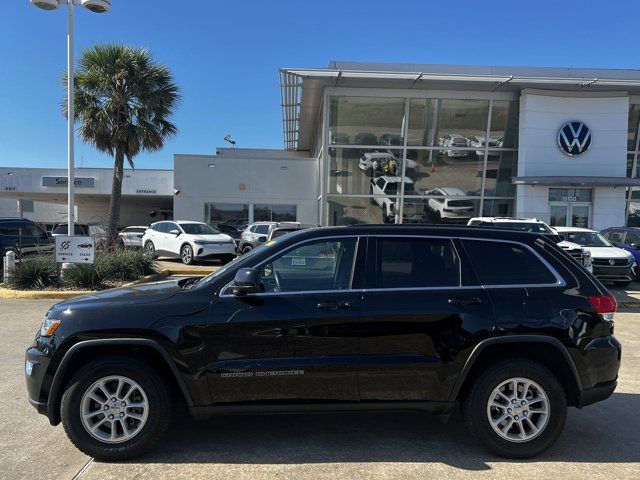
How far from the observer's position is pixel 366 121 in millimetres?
19844

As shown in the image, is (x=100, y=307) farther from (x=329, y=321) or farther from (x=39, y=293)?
(x=39, y=293)

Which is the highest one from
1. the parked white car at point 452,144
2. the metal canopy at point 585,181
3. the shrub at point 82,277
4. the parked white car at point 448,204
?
the parked white car at point 452,144

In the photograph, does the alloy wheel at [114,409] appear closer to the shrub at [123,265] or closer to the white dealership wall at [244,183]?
the shrub at [123,265]

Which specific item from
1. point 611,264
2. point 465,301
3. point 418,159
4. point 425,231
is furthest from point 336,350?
point 418,159

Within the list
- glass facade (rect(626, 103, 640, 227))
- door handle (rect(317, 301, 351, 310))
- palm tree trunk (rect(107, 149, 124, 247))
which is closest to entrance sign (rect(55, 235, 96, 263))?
palm tree trunk (rect(107, 149, 124, 247))

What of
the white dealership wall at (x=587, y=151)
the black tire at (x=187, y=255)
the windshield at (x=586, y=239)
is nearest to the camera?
the windshield at (x=586, y=239)

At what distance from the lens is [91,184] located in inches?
1260

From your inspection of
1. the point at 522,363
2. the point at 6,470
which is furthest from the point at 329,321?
the point at 6,470

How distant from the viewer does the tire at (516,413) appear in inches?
139

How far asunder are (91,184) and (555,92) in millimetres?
28581

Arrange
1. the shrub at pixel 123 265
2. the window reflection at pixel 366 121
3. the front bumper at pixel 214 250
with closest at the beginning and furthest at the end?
the shrub at pixel 123 265 → the front bumper at pixel 214 250 → the window reflection at pixel 366 121

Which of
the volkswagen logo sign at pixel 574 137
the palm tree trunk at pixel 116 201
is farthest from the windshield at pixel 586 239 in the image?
the palm tree trunk at pixel 116 201

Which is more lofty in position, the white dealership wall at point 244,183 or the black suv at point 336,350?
the white dealership wall at point 244,183

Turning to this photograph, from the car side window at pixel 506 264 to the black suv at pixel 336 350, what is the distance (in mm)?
22
